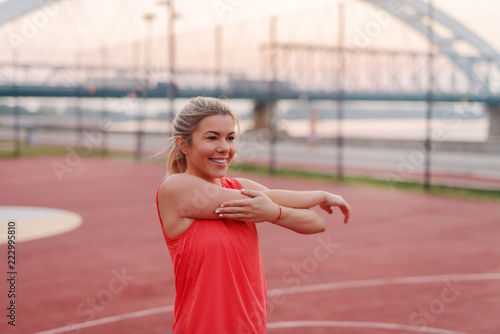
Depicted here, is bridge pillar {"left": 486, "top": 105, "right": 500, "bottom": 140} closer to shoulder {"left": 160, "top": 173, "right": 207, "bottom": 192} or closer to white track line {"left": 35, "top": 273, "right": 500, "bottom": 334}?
white track line {"left": 35, "top": 273, "right": 500, "bottom": 334}

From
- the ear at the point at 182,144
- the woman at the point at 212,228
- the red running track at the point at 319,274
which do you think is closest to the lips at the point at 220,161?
the woman at the point at 212,228

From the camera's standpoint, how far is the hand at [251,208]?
6.66 ft

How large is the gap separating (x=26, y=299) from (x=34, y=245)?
7.98 feet

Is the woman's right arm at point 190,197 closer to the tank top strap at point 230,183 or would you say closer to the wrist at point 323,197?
the tank top strap at point 230,183

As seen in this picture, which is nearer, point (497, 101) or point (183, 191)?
point (183, 191)

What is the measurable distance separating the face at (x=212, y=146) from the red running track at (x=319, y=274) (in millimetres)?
589

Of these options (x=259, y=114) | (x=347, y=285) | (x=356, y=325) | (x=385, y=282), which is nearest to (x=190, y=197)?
(x=356, y=325)

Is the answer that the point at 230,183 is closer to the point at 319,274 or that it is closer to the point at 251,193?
the point at 251,193

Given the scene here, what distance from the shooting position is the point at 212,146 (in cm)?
207

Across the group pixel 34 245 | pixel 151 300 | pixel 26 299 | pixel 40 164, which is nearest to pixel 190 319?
pixel 151 300

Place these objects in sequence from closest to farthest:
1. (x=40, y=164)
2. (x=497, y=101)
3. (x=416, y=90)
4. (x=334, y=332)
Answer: (x=334, y=332) → (x=40, y=164) → (x=497, y=101) → (x=416, y=90)

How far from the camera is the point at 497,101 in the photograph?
35.7m

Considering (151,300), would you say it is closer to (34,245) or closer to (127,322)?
(127,322)

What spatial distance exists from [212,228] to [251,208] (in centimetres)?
16
